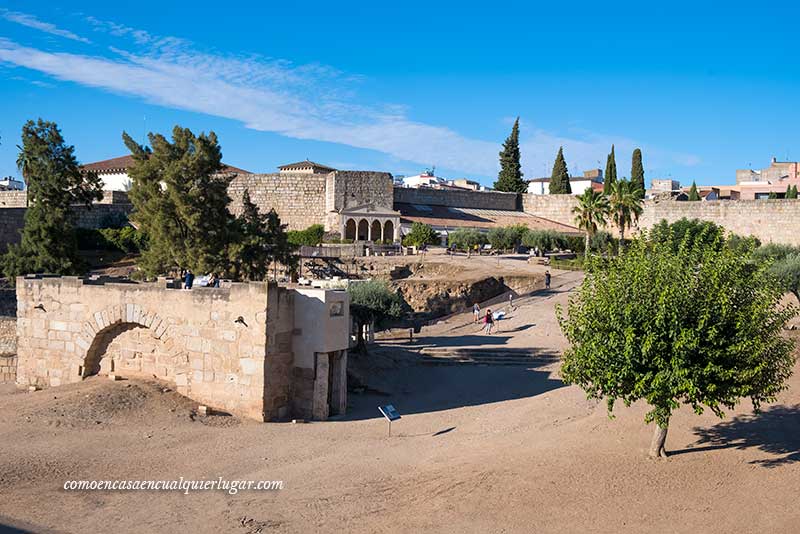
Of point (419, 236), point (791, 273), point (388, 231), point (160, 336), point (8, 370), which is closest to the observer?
point (160, 336)

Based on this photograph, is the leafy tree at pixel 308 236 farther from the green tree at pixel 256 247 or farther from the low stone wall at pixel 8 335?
the low stone wall at pixel 8 335

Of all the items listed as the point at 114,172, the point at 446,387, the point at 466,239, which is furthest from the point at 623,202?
the point at 114,172

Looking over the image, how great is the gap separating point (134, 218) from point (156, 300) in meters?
15.7

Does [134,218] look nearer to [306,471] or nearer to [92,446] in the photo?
[92,446]

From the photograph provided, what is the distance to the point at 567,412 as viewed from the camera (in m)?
14.6

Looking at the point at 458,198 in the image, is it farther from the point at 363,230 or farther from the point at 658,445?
the point at 658,445

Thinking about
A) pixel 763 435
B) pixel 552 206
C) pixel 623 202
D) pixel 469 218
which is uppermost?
pixel 552 206

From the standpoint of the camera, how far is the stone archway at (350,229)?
154 ft

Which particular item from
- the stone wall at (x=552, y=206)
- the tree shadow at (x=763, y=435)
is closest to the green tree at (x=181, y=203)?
the tree shadow at (x=763, y=435)

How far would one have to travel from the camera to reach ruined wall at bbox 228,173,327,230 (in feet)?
164

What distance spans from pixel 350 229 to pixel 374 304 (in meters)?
24.7

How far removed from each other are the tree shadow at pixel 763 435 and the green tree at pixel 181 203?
19438mm

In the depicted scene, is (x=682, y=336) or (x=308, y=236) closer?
(x=682, y=336)

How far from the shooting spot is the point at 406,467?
1152 cm
